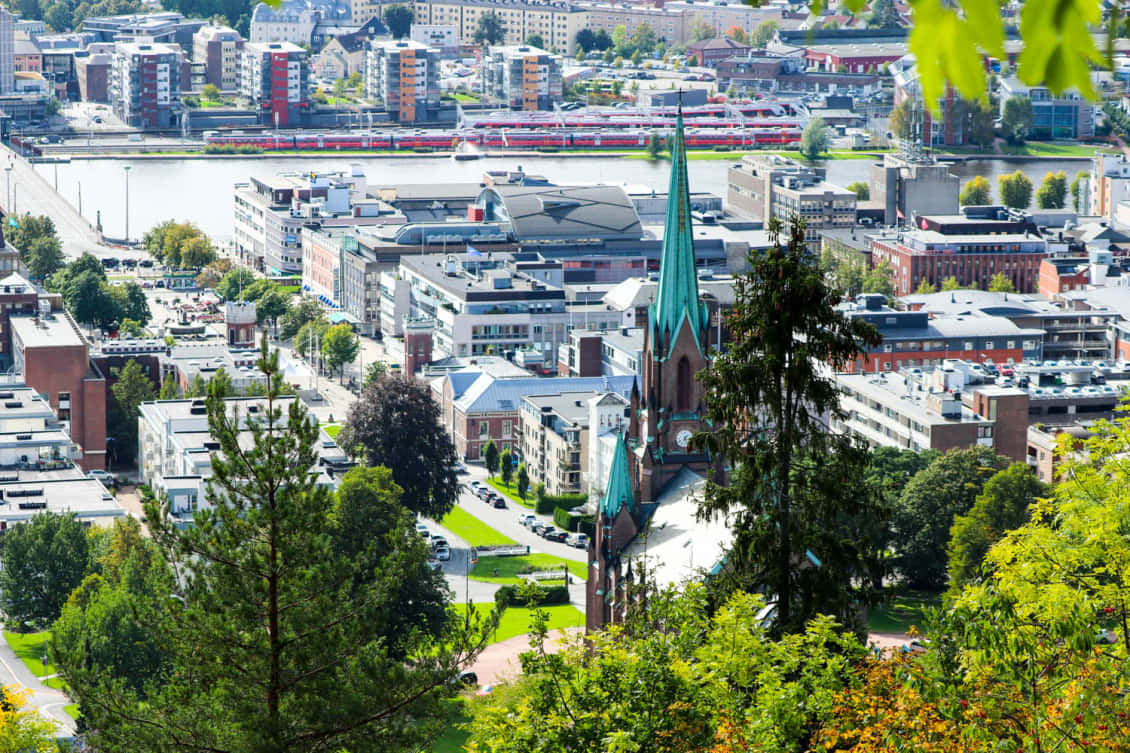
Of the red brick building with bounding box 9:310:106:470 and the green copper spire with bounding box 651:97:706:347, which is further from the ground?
the green copper spire with bounding box 651:97:706:347

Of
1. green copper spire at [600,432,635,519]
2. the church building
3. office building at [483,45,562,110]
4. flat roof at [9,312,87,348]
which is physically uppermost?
office building at [483,45,562,110]

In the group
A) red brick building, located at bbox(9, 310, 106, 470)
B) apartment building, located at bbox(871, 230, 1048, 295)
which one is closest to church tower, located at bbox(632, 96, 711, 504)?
red brick building, located at bbox(9, 310, 106, 470)

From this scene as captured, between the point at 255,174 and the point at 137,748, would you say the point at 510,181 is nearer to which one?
the point at 255,174

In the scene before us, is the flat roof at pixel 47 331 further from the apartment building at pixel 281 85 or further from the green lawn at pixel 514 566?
the apartment building at pixel 281 85

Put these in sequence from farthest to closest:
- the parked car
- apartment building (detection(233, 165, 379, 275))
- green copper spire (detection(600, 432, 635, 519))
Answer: apartment building (detection(233, 165, 379, 275))
the parked car
green copper spire (detection(600, 432, 635, 519))

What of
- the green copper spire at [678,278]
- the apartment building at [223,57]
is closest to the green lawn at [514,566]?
the green copper spire at [678,278]

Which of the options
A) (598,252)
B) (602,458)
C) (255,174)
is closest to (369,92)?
(255,174)

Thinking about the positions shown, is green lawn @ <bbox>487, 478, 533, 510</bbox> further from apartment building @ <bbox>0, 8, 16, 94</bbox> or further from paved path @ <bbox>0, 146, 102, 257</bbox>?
apartment building @ <bbox>0, 8, 16, 94</bbox>
